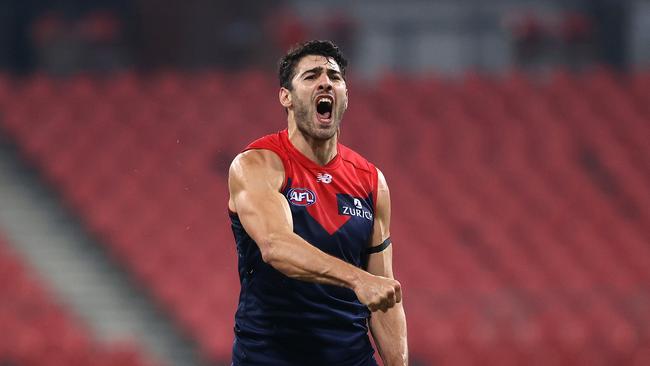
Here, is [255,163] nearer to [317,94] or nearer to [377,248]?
[317,94]

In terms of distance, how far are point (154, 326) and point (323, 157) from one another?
24.5 feet

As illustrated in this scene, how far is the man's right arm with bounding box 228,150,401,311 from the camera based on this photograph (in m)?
3.24

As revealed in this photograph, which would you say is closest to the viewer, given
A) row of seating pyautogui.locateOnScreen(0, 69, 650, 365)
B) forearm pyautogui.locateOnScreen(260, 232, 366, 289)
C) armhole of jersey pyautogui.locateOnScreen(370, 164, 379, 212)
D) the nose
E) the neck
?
forearm pyautogui.locateOnScreen(260, 232, 366, 289)

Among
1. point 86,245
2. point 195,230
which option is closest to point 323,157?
point 195,230

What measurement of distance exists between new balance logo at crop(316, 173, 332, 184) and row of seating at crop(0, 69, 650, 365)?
5761 millimetres

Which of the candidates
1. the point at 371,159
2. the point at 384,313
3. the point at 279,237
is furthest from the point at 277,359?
the point at 371,159

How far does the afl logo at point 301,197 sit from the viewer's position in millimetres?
3682

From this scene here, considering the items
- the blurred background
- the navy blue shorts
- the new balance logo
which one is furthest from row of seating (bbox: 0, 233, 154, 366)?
the new balance logo

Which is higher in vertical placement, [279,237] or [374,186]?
[374,186]

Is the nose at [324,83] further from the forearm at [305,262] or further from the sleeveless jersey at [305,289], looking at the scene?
the forearm at [305,262]

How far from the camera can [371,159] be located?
40.9 feet

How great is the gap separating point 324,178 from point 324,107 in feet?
0.83

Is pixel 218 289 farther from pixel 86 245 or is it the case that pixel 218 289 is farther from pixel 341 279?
pixel 341 279

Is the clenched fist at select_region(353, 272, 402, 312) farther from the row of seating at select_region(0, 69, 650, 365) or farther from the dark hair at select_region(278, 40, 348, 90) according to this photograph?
the row of seating at select_region(0, 69, 650, 365)
